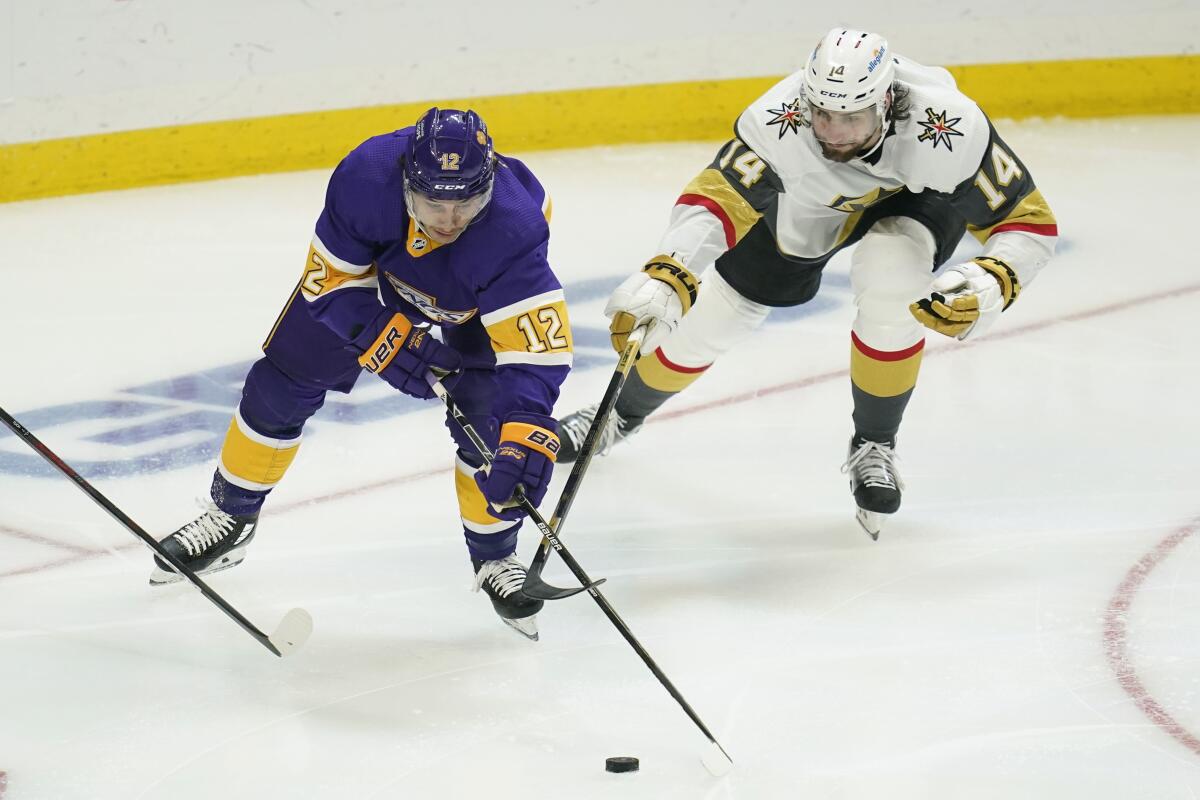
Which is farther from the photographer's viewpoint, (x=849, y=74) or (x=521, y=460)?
(x=849, y=74)

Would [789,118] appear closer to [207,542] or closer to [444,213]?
[444,213]

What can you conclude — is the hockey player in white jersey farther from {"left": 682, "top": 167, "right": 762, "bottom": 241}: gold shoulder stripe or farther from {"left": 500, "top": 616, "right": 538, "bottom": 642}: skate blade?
{"left": 500, "top": 616, "right": 538, "bottom": 642}: skate blade

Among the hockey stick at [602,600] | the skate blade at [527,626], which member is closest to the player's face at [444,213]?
the hockey stick at [602,600]

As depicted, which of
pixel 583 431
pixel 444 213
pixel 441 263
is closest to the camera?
pixel 444 213

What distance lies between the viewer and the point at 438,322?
273 centimetres

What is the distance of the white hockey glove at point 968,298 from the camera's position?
2719 mm

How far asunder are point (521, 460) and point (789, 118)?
3.16 ft

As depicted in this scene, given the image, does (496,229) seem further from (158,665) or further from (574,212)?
(574,212)

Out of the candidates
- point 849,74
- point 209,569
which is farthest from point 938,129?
point 209,569

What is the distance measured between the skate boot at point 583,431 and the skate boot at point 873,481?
0.58 meters

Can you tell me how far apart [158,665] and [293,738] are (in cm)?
39

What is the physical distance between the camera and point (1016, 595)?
2.88 m

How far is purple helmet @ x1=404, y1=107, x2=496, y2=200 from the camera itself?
233cm

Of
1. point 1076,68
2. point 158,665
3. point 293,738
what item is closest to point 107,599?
point 158,665
